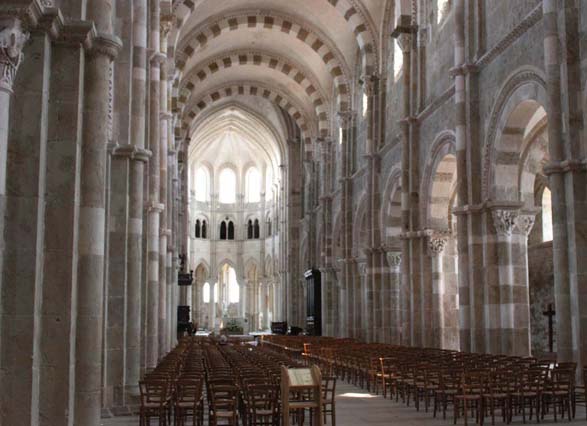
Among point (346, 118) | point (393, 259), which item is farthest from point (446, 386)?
point (346, 118)

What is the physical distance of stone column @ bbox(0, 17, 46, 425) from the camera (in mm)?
7508

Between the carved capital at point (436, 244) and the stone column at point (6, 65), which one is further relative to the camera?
the carved capital at point (436, 244)

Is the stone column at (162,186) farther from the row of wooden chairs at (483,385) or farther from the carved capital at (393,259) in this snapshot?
the carved capital at (393,259)

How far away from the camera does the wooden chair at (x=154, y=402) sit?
10188 millimetres

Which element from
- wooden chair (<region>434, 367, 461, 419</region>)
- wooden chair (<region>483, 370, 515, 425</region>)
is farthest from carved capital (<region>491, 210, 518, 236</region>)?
wooden chair (<region>483, 370, 515, 425</region>)

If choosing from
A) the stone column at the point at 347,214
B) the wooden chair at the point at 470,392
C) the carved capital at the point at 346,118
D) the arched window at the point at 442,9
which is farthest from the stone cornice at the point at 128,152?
the carved capital at the point at 346,118

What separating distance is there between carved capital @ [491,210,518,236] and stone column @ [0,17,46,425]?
1400 cm

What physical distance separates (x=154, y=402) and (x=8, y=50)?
5.80m

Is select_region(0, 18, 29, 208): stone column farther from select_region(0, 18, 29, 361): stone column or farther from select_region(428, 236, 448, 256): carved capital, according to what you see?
select_region(428, 236, 448, 256): carved capital

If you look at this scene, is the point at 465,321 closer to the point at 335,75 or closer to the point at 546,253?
the point at 546,253

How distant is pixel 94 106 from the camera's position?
9578 mm

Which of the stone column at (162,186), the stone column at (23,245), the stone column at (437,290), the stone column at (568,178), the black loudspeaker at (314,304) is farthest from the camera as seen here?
the black loudspeaker at (314,304)

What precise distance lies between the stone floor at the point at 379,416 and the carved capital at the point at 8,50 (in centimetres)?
706

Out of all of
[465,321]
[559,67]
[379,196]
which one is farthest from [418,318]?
[559,67]
